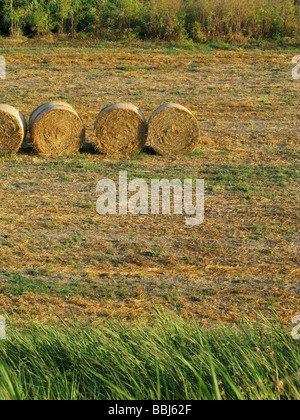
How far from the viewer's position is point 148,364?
3.89m

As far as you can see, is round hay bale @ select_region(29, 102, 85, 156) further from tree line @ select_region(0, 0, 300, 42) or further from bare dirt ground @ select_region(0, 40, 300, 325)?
tree line @ select_region(0, 0, 300, 42)

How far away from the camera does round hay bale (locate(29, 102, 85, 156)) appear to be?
11.7m

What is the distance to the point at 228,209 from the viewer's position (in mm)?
9445

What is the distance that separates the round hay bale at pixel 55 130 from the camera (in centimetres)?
1173

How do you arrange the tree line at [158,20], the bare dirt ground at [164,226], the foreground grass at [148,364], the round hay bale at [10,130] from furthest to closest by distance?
1. the tree line at [158,20]
2. the round hay bale at [10,130]
3. the bare dirt ground at [164,226]
4. the foreground grass at [148,364]

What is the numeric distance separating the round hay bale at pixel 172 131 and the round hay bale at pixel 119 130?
0.77ft

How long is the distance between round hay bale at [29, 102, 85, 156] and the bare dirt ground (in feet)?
0.90

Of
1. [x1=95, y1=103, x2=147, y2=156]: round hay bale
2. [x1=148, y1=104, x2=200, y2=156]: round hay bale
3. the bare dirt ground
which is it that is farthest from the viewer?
[x1=148, y1=104, x2=200, y2=156]: round hay bale

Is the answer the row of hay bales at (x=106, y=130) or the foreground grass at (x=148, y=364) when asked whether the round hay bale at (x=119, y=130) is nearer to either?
the row of hay bales at (x=106, y=130)

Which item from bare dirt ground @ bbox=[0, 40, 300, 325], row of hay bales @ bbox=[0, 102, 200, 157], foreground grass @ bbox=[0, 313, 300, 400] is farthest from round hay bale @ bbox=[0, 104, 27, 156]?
foreground grass @ bbox=[0, 313, 300, 400]

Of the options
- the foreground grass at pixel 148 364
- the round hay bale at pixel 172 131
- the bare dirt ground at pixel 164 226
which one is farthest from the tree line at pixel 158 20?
the foreground grass at pixel 148 364

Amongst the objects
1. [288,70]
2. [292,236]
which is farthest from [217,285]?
[288,70]

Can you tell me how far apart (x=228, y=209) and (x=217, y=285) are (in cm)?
265

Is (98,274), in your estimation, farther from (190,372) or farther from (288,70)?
(288,70)
